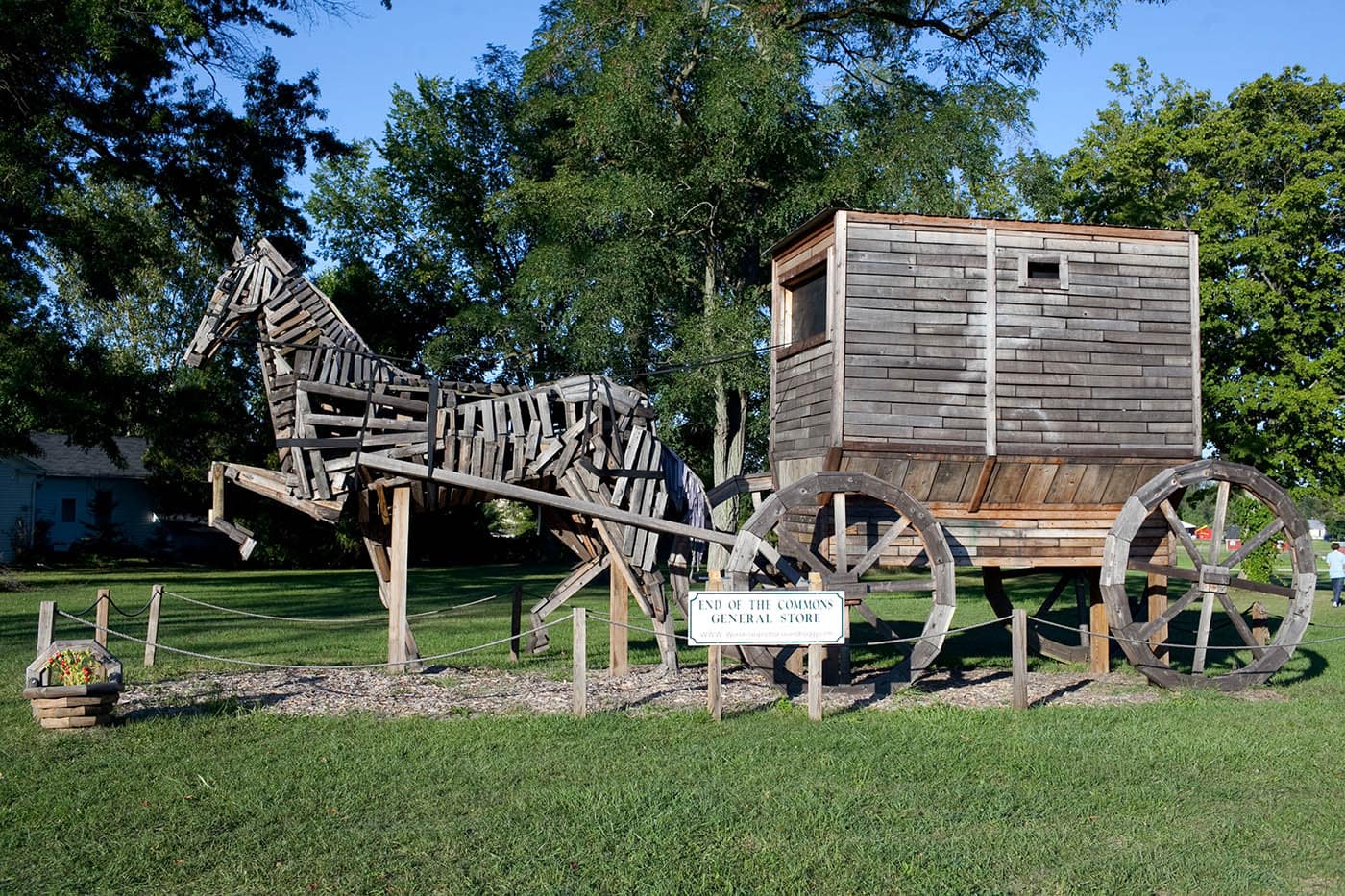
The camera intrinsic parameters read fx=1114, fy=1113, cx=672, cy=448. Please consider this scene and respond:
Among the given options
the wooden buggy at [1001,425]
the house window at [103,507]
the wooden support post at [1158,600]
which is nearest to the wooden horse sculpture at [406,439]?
the wooden buggy at [1001,425]

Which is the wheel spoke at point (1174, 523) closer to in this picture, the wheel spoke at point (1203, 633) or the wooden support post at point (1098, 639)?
the wheel spoke at point (1203, 633)

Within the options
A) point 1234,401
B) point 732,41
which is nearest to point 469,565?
point 732,41

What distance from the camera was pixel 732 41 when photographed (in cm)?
2656

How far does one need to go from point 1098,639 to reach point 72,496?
138 feet

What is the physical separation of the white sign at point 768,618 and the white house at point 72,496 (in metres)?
37.2

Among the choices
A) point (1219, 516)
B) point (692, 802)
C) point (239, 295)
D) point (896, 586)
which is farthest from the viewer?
point (1219, 516)

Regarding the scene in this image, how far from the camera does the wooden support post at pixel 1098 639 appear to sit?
48.0 feet

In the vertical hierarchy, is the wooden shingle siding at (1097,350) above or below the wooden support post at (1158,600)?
above

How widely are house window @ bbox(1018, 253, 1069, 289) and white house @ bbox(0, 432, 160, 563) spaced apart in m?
37.9

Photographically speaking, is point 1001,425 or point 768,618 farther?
point 1001,425

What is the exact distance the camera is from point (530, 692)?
1263cm

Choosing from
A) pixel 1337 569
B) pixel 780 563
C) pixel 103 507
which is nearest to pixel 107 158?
pixel 780 563

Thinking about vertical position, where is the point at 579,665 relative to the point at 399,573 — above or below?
below

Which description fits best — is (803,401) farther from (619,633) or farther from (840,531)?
(619,633)
